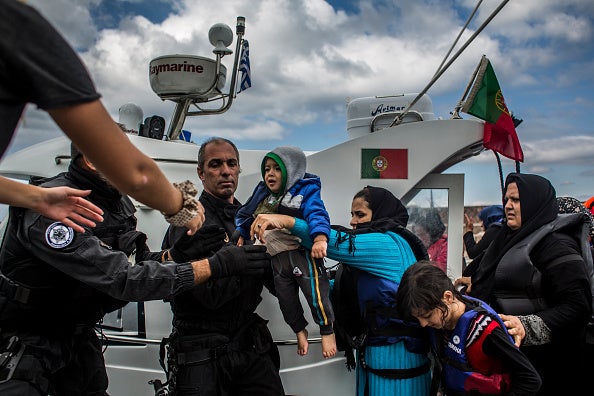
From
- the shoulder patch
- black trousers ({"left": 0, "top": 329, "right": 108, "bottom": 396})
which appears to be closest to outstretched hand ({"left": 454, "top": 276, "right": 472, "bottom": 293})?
black trousers ({"left": 0, "top": 329, "right": 108, "bottom": 396})

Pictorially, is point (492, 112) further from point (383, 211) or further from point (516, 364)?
point (516, 364)

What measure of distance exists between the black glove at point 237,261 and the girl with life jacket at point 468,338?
66 centimetres

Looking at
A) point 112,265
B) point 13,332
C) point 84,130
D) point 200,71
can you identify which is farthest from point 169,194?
point 200,71

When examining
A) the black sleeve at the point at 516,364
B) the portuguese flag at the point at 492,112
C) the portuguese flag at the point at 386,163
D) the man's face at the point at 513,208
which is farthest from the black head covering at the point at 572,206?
the black sleeve at the point at 516,364

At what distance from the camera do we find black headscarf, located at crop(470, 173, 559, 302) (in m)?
2.64

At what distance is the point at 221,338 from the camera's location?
246 centimetres

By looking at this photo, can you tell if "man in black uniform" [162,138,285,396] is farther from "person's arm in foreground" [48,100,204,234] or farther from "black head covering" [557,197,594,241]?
"black head covering" [557,197,594,241]

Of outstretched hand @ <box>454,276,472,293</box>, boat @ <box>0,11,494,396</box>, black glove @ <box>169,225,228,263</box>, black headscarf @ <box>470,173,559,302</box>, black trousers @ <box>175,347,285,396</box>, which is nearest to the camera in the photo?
black glove @ <box>169,225,228,263</box>

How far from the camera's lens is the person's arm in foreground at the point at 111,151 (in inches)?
36.1

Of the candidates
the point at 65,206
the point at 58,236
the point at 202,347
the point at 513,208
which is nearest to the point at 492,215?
the point at 513,208

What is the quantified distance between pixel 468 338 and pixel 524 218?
954 millimetres

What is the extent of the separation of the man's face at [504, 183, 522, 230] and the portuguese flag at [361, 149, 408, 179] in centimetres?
77

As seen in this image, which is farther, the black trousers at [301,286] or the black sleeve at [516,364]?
the black trousers at [301,286]

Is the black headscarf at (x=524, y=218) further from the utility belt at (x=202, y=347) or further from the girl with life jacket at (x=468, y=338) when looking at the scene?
the utility belt at (x=202, y=347)
